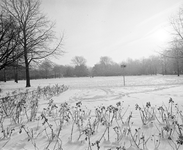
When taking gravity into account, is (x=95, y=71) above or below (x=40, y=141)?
above

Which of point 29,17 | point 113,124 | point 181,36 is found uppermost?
point 29,17

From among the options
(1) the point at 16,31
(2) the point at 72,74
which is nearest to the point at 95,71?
(2) the point at 72,74

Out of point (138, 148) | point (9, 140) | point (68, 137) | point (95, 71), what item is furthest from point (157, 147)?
point (95, 71)

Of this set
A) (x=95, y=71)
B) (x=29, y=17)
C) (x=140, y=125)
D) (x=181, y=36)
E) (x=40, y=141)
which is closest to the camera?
(x=40, y=141)

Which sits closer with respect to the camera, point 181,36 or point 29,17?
point 181,36

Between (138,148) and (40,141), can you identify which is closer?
(138,148)

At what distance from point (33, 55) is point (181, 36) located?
612 inches

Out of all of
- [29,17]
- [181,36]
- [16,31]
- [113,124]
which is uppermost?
[29,17]

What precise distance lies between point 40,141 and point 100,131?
4.24ft

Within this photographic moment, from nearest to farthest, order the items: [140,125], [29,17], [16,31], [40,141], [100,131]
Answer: [40,141] < [100,131] < [140,125] < [16,31] < [29,17]

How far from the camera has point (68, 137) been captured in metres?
2.24

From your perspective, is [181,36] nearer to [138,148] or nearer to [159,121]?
[159,121]

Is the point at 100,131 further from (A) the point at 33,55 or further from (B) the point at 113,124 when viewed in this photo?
(A) the point at 33,55

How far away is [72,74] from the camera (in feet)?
213
